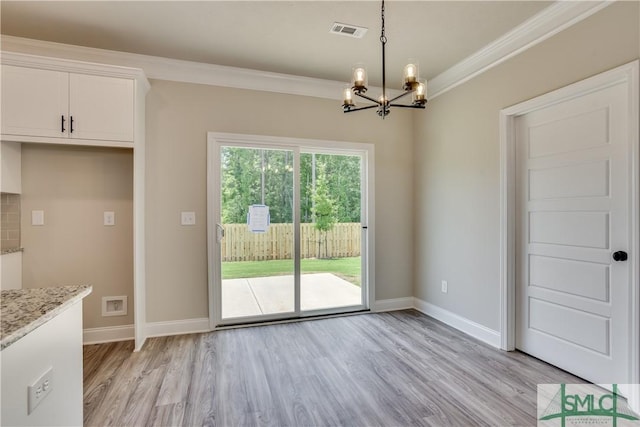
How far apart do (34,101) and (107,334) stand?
2.20 metres

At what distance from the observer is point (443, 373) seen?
253cm

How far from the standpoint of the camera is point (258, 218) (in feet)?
12.0

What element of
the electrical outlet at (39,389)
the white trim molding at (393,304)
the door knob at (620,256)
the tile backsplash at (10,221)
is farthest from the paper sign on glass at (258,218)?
the door knob at (620,256)

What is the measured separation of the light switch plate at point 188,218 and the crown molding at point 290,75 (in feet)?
4.60

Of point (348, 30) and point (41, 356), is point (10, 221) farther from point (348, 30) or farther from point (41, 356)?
point (348, 30)

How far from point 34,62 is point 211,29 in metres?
1.45

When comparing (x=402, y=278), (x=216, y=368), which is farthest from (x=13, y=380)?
(x=402, y=278)

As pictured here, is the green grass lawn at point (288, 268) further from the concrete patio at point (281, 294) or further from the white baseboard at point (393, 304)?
the white baseboard at point (393, 304)

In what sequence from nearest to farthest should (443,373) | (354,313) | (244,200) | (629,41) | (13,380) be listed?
(13,380) < (629,41) < (443,373) < (244,200) < (354,313)

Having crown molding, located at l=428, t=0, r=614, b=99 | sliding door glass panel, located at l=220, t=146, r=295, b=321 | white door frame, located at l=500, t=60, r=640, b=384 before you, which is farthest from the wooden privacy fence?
crown molding, located at l=428, t=0, r=614, b=99

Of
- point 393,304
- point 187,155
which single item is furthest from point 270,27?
point 393,304

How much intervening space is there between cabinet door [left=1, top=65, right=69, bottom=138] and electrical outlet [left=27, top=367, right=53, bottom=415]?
2331mm

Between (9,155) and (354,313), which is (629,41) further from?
(9,155)

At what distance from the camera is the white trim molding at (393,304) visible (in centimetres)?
409
